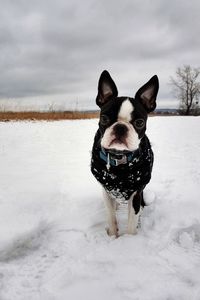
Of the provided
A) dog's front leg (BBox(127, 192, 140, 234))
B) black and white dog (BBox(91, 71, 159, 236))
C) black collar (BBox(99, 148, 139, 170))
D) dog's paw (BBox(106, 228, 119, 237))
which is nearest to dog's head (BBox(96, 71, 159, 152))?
black and white dog (BBox(91, 71, 159, 236))

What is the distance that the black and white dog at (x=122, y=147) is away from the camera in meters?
2.83

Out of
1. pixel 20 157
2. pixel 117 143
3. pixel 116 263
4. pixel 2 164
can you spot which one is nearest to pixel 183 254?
pixel 116 263

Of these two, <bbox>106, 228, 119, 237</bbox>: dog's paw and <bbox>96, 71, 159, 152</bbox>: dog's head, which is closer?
<bbox>96, 71, 159, 152</bbox>: dog's head

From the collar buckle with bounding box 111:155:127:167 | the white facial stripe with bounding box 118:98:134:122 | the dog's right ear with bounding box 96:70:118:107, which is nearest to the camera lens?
the white facial stripe with bounding box 118:98:134:122

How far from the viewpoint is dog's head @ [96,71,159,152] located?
110 inches

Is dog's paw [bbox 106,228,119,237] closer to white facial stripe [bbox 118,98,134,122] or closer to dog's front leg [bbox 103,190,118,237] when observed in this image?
dog's front leg [bbox 103,190,118,237]

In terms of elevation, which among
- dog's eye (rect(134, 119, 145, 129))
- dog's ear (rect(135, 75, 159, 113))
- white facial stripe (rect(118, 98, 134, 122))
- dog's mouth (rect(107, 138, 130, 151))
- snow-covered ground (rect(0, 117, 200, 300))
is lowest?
snow-covered ground (rect(0, 117, 200, 300))

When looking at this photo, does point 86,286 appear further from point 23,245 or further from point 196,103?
point 196,103

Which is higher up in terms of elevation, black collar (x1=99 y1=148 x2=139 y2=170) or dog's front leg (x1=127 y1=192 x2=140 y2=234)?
black collar (x1=99 y1=148 x2=139 y2=170)

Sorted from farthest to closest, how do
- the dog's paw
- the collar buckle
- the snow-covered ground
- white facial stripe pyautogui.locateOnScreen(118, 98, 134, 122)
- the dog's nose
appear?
the dog's paw, the collar buckle, white facial stripe pyautogui.locateOnScreen(118, 98, 134, 122), the dog's nose, the snow-covered ground

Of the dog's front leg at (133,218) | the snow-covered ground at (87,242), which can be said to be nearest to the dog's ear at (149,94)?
the dog's front leg at (133,218)

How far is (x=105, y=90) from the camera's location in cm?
330

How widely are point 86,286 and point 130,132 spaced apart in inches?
53.7

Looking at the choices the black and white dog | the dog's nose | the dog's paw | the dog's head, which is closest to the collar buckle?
the black and white dog
